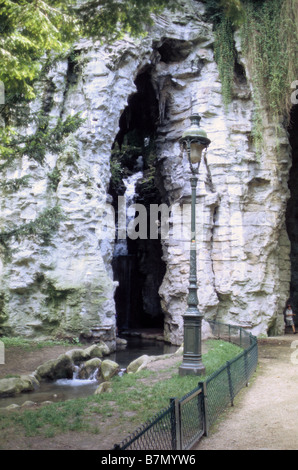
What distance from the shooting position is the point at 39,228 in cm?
1187

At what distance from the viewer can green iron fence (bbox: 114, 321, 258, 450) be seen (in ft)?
15.8

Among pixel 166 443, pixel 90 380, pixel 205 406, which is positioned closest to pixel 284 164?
pixel 90 380

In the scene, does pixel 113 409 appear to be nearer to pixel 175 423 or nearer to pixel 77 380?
pixel 175 423

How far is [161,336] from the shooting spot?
2142cm

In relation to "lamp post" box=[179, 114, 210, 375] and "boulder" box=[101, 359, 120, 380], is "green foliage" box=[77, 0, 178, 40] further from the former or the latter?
"boulder" box=[101, 359, 120, 380]

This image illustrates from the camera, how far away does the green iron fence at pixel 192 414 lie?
15.8 ft

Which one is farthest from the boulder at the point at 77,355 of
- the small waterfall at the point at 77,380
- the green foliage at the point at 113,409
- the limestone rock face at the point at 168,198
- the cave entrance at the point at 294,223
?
the cave entrance at the point at 294,223

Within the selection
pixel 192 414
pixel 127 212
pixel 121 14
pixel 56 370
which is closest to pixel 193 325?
pixel 192 414

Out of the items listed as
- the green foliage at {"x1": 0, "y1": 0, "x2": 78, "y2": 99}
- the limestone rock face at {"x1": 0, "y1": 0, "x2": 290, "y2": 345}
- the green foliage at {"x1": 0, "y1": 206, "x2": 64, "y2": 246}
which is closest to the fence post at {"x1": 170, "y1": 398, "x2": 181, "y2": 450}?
the green foliage at {"x1": 0, "y1": 0, "x2": 78, "y2": 99}

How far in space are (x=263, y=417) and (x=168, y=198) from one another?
1534 cm

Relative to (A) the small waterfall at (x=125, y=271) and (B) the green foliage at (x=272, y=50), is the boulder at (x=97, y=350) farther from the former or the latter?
(B) the green foliage at (x=272, y=50)

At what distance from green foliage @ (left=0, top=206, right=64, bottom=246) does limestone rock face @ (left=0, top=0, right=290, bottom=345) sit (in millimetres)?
4908

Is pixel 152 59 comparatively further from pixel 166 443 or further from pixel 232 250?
pixel 166 443

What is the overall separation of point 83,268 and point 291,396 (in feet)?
33.4
